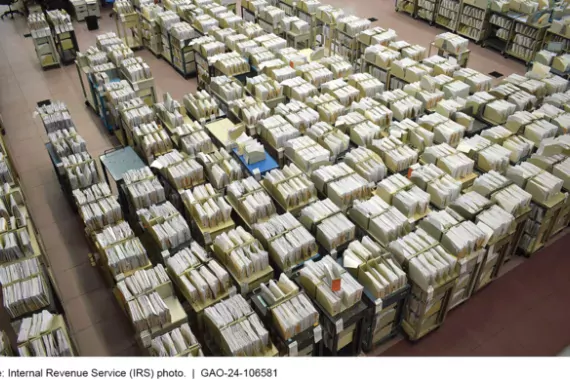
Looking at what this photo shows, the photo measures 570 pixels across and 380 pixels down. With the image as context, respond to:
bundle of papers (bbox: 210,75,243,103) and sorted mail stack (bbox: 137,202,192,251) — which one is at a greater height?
bundle of papers (bbox: 210,75,243,103)

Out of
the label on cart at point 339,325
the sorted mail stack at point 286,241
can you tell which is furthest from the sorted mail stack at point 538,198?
the label on cart at point 339,325

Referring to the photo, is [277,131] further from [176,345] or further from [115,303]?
[176,345]

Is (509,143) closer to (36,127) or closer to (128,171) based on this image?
(128,171)

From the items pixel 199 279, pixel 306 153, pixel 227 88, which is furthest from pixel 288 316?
pixel 227 88

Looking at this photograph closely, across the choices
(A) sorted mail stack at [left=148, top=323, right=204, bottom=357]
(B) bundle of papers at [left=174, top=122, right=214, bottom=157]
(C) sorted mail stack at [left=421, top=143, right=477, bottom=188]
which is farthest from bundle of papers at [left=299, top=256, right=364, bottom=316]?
(B) bundle of papers at [left=174, top=122, right=214, bottom=157]

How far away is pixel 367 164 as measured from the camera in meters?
8.38

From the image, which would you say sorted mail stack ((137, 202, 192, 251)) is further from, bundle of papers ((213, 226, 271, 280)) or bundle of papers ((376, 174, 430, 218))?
bundle of papers ((376, 174, 430, 218))

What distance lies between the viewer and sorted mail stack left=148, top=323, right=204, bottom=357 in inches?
220

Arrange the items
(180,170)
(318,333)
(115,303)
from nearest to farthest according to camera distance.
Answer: (318,333)
(115,303)
(180,170)

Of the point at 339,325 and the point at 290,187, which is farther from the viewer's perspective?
the point at 290,187

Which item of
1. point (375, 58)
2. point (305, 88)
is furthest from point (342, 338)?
point (375, 58)

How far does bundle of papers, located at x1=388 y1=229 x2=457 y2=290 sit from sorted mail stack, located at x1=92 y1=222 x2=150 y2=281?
358 centimetres

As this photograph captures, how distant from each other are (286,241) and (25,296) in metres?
3.50

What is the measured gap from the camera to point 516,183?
8.27 metres
